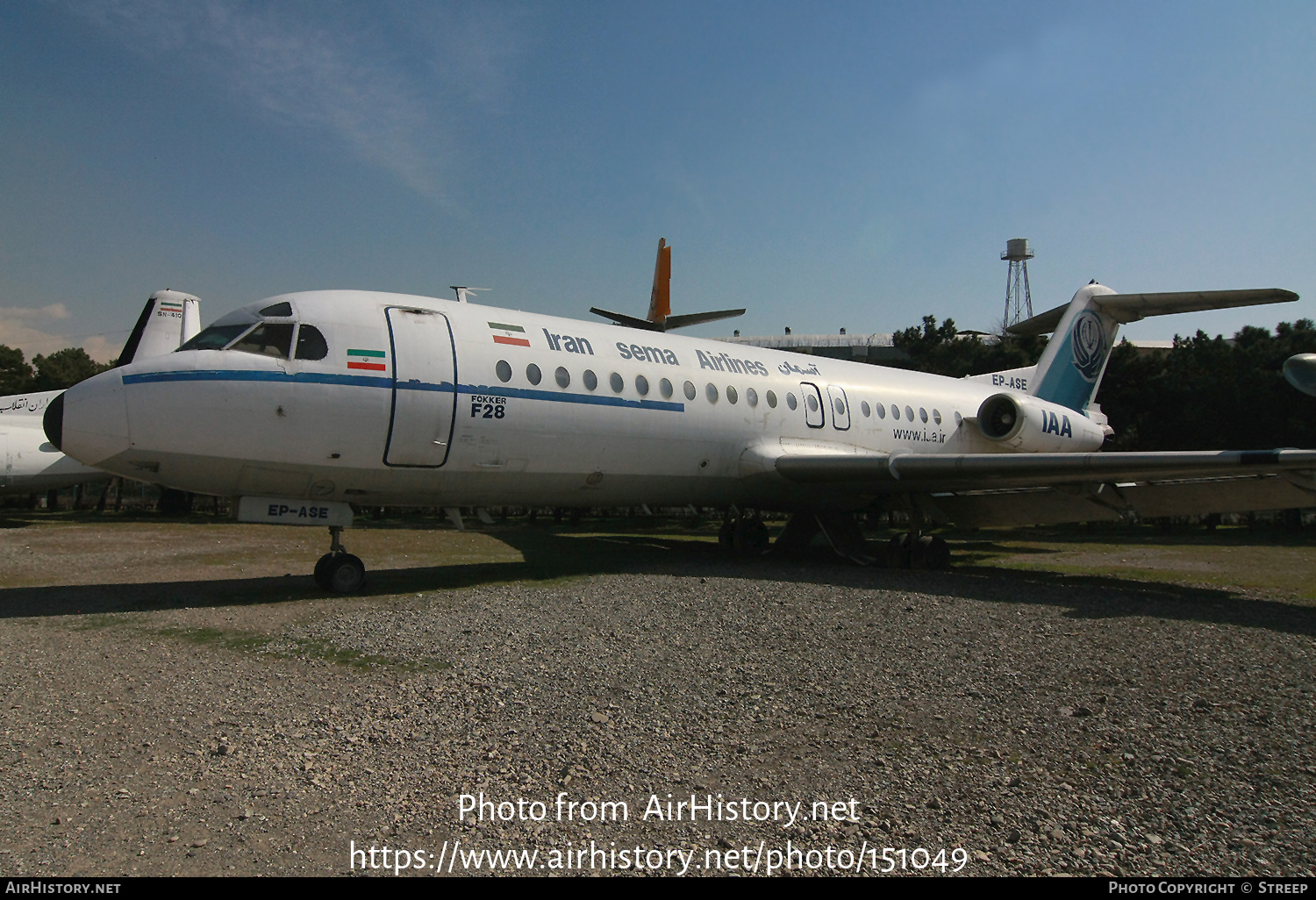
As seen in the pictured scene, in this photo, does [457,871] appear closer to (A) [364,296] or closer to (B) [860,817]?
(B) [860,817]

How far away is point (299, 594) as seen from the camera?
9.48m

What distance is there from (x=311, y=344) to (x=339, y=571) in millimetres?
2715

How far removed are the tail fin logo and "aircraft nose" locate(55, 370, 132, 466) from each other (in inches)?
735

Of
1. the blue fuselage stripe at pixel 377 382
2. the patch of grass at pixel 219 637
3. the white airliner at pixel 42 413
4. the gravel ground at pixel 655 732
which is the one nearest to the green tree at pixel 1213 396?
the gravel ground at pixel 655 732

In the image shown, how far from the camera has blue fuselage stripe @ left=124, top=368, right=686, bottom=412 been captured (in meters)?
8.51

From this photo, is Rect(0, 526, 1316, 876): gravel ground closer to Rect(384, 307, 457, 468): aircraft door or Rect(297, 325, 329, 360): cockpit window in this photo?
Rect(384, 307, 457, 468): aircraft door

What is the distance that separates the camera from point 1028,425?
16281 mm

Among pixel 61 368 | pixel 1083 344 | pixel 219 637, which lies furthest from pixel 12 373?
pixel 1083 344

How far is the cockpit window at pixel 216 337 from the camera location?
9.03 meters

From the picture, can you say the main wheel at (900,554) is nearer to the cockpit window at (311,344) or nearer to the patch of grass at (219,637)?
the cockpit window at (311,344)

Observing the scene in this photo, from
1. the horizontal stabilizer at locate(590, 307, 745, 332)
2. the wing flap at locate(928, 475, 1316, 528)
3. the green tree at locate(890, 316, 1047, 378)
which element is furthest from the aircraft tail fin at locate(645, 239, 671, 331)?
the wing flap at locate(928, 475, 1316, 528)

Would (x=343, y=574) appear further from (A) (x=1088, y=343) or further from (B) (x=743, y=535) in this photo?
(A) (x=1088, y=343)

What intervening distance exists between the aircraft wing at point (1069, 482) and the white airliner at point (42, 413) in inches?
815
